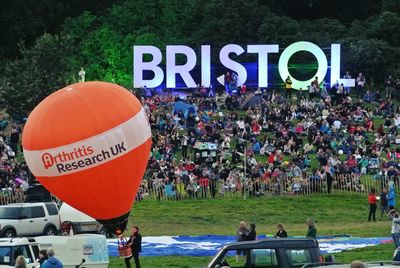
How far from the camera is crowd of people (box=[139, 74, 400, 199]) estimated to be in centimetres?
5725

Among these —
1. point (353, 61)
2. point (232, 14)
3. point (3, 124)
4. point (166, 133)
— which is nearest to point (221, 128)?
point (166, 133)

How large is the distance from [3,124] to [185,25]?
2501 centimetres

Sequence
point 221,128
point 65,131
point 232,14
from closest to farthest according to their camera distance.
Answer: point 65,131
point 221,128
point 232,14

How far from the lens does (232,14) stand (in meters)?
89.6

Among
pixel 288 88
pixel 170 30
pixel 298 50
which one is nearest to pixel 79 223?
pixel 288 88

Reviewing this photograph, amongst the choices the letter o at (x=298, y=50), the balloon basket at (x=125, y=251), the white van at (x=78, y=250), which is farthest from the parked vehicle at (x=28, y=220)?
the letter o at (x=298, y=50)

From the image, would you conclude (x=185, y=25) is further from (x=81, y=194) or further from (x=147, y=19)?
(x=81, y=194)

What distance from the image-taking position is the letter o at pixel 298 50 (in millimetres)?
78500

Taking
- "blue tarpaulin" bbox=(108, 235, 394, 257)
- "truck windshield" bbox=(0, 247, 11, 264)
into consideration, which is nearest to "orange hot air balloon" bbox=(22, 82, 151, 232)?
"truck windshield" bbox=(0, 247, 11, 264)

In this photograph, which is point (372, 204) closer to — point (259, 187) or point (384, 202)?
point (384, 202)

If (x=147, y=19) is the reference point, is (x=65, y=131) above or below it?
below

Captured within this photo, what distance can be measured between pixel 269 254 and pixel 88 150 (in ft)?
26.8

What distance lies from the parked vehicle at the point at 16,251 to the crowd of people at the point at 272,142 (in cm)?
2040

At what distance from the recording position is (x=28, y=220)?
4878 cm
